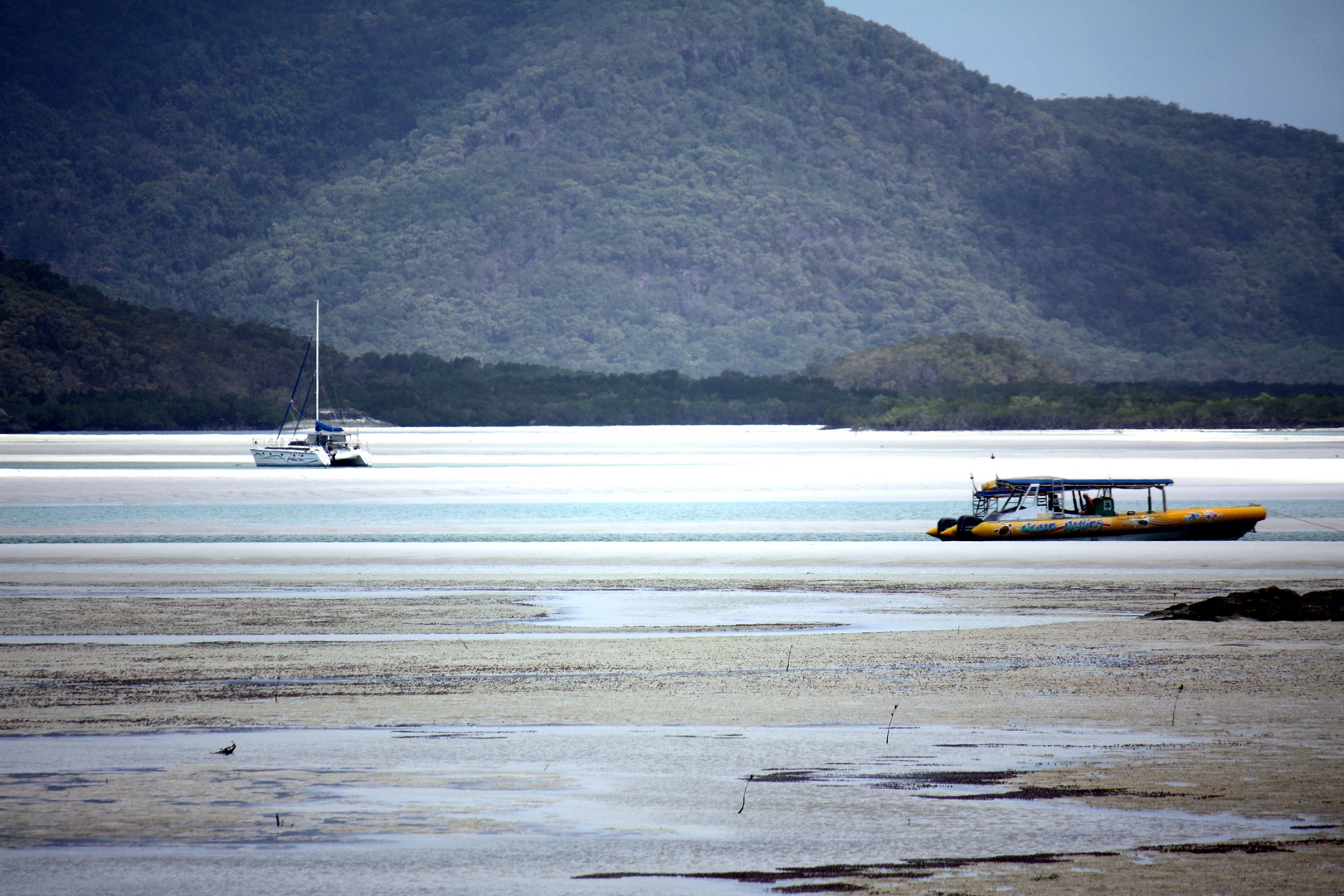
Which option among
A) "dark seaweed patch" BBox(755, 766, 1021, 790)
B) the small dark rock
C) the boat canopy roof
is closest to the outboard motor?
the boat canopy roof

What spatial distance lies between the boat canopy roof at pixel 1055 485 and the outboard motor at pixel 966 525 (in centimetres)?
101

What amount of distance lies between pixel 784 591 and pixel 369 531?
55.6ft

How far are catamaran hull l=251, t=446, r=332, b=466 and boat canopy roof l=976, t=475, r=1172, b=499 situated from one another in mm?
55438

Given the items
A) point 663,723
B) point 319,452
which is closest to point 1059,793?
point 663,723

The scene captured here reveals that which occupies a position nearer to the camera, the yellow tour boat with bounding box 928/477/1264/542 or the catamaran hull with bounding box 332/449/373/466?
the yellow tour boat with bounding box 928/477/1264/542

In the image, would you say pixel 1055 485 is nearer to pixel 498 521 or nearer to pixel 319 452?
pixel 498 521

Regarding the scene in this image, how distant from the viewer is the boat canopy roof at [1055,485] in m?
36.0

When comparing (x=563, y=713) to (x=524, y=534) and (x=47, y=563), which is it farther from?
(x=524, y=534)

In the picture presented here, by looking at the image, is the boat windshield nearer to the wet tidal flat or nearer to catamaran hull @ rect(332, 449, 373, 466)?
the wet tidal flat

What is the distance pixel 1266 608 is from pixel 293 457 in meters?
71.4

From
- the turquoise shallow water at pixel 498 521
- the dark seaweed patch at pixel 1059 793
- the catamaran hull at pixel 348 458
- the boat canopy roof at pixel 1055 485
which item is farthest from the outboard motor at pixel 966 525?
the catamaran hull at pixel 348 458

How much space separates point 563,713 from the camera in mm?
14062

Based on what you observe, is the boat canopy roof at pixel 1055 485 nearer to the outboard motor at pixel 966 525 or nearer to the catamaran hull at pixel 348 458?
the outboard motor at pixel 966 525

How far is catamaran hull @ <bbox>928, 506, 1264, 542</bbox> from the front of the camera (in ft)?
115
